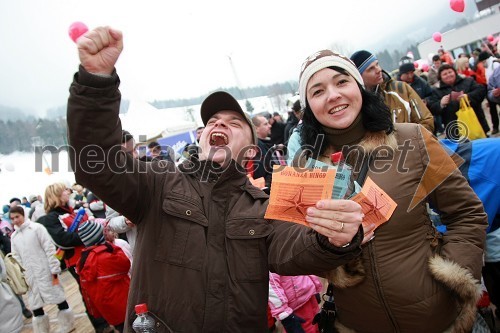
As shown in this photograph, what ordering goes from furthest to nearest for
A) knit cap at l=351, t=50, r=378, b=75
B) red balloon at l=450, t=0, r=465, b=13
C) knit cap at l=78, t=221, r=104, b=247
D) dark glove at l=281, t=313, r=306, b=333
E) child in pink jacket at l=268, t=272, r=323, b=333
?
1. red balloon at l=450, t=0, r=465, b=13
2. knit cap at l=78, t=221, r=104, b=247
3. knit cap at l=351, t=50, r=378, b=75
4. dark glove at l=281, t=313, r=306, b=333
5. child in pink jacket at l=268, t=272, r=323, b=333

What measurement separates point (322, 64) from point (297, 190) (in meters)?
0.96

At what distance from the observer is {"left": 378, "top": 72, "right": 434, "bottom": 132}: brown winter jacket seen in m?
3.44

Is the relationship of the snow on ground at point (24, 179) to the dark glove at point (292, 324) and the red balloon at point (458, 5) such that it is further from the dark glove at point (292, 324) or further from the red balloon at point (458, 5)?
the dark glove at point (292, 324)

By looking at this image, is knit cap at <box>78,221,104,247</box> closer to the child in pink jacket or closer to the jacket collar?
the child in pink jacket

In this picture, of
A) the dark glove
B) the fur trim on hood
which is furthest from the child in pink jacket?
the fur trim on hood

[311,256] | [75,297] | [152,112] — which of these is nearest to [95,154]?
[311,256]

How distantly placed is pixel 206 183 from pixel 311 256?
2.34 feet

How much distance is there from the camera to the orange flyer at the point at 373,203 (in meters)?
1.41

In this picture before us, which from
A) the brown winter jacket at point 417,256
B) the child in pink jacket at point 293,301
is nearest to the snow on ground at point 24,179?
the child in pink jacket at point 293,301

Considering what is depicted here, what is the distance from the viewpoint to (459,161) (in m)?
1.93

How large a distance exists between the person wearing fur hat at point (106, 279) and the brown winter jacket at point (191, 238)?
2.46 meters

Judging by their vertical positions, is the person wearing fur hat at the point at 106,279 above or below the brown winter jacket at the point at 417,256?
below

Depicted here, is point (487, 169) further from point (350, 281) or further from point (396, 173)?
point (350, 281)

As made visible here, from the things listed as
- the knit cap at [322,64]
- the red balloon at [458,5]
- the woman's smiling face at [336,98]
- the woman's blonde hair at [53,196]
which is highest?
the red balloon at [458,5]
